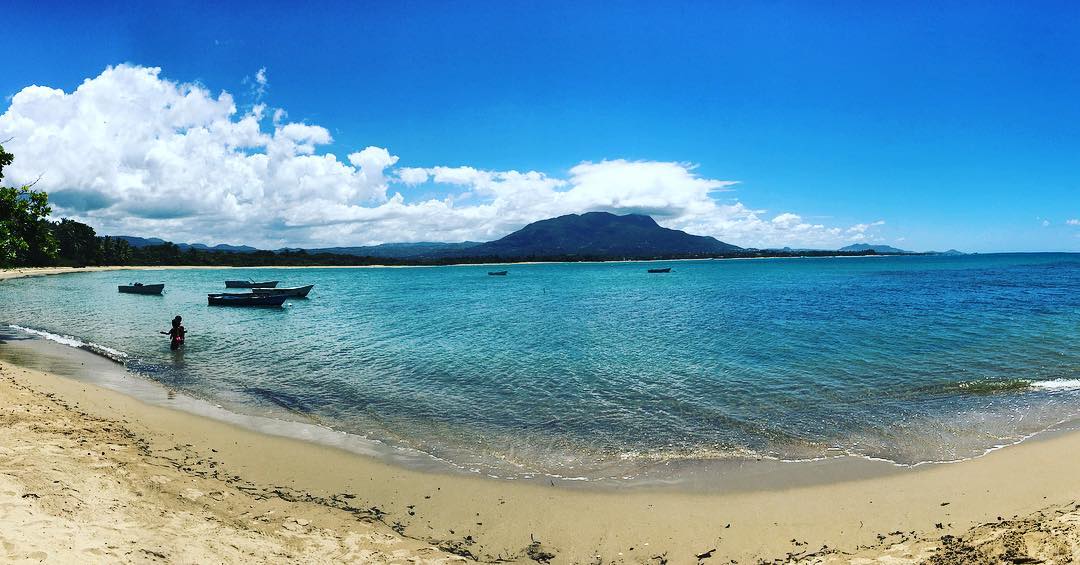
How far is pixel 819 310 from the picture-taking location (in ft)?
139

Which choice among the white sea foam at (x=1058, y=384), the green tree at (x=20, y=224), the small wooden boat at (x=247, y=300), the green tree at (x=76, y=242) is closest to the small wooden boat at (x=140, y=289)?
the small wooden boat at (x=247, y=300)

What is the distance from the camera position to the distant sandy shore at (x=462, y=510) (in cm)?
669

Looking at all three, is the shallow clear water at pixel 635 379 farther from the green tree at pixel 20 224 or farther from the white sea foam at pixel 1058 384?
the green tree at pixel 20 224

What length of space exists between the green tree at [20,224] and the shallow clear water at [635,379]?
5644mm

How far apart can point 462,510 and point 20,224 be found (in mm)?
33083

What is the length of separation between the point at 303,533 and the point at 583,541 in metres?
4.37

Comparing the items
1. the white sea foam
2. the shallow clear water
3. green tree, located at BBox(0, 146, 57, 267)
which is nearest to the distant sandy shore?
the shallow clear water

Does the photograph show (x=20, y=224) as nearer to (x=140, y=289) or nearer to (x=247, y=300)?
(x=247, y=300)

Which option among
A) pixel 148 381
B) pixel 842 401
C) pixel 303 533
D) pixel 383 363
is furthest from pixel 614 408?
pixel 148 381

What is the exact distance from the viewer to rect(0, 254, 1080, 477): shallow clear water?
1266cm

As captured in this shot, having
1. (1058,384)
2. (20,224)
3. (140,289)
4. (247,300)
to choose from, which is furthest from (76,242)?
(1058,384)

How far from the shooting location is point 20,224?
27.1 meters

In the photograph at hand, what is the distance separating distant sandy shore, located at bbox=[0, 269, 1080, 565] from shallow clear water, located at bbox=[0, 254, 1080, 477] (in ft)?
4.73

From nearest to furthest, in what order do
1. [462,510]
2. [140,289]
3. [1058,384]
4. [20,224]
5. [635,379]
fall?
[462,510], [1058,384], [635,379], [20,224], [140,289]
